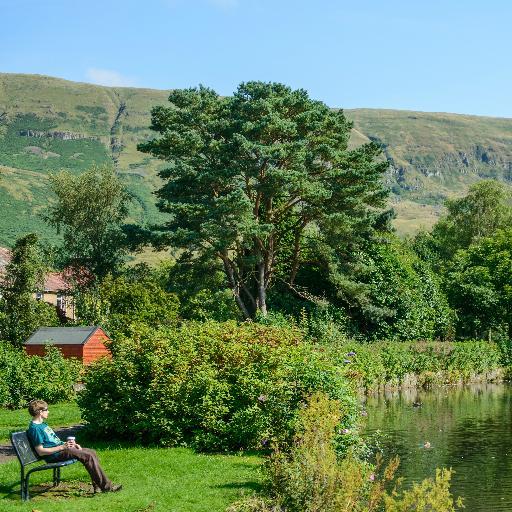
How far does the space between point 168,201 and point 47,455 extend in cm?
3041

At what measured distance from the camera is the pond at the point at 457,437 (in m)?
17.8

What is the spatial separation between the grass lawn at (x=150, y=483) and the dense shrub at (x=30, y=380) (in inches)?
437

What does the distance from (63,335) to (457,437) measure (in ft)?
71.6

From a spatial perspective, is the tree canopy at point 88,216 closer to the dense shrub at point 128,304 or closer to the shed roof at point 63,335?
the dense shrub at point 128,304

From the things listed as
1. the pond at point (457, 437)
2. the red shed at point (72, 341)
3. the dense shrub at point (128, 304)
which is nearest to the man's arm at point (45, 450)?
the pond at point (457, 437)

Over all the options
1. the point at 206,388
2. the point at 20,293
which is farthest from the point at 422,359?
the point at 206,388

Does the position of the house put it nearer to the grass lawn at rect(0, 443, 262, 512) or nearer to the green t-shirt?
the grass lawn at rect(0, 443, 262, 512)

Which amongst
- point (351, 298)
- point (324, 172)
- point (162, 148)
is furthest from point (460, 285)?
point (162, 148)

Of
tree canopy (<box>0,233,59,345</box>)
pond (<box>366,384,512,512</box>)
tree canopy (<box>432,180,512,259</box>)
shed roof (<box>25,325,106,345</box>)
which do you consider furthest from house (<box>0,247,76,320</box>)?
tree canopy (<box>432,180,512,259</box>)

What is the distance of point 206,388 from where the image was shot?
17.5 meters

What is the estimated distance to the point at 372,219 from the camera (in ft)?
147

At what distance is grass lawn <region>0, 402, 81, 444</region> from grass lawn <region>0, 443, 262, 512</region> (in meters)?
4.68

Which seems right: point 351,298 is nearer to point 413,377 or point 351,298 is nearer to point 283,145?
point 413,377


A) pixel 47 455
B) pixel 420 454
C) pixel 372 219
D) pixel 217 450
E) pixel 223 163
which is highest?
pixel 223 163
